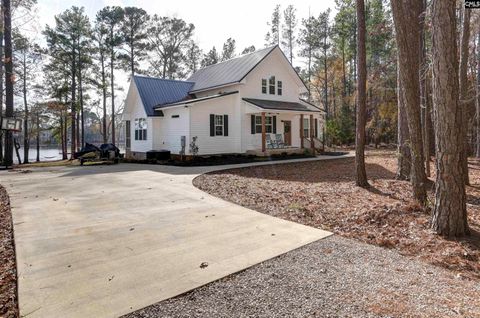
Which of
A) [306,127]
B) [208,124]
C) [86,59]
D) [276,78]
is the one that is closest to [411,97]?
[208,124]

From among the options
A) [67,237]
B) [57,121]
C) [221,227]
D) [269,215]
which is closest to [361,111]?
[269,215]

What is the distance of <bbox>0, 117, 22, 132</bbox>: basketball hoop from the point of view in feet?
48.7

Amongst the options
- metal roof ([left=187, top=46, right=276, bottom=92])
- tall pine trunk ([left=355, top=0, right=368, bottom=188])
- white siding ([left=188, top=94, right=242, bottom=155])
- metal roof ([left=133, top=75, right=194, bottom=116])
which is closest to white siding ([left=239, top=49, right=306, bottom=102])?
metal roof ([left=187, top=46, right=276, bottom=92])

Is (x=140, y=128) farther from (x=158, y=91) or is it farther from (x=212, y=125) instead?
(x=212, y=125)

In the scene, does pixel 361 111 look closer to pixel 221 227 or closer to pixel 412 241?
pixel 412 241

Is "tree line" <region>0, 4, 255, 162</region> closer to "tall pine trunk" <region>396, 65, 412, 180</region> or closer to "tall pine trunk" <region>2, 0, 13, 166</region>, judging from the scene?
"tall pine trunk" <region>2, 0, 13, 166</region>

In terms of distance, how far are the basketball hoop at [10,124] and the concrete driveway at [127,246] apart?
9.55m

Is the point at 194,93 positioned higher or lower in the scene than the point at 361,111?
higher

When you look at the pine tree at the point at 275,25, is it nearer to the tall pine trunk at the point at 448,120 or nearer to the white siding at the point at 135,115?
the white siding at the point at 135,115

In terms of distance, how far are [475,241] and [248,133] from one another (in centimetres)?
1612

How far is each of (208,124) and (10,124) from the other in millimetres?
10020

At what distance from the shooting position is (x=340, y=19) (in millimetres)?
33344

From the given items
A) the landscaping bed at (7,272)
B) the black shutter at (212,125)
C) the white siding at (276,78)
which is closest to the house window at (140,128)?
the black shutter at (212,125)

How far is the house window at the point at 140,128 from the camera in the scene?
20.9m
